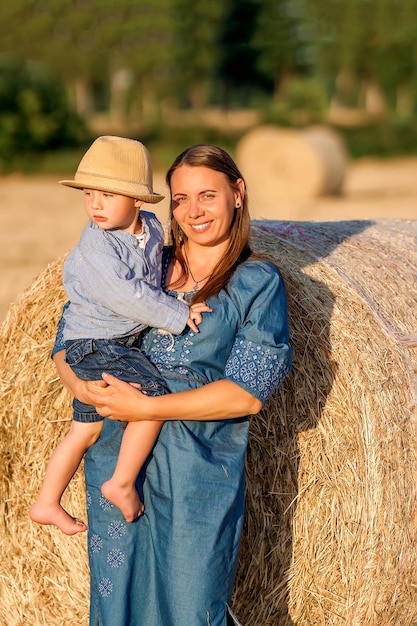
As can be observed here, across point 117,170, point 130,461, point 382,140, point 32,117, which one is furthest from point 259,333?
point 382,140

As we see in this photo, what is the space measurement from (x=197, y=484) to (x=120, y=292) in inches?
25.2

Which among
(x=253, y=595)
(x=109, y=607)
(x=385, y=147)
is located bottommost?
(x=385, y=147)

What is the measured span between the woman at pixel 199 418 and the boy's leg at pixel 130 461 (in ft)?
0.14

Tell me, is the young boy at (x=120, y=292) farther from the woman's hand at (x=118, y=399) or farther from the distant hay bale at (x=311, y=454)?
the distant hay bale at (x=311, y=454)

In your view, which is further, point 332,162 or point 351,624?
point 332,162

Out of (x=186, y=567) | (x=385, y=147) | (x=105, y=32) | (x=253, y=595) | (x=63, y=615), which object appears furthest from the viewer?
(x=105, y=32)

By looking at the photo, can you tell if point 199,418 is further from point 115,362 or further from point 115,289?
point 115,289

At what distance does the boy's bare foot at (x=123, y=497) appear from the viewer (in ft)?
10.4

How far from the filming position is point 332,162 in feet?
62.0

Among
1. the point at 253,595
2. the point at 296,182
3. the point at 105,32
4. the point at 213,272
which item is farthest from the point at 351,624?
the point at 105,32

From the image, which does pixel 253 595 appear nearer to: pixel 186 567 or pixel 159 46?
pixel 186 567

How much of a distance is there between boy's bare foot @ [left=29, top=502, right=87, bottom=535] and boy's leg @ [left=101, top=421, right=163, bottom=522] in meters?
0.40

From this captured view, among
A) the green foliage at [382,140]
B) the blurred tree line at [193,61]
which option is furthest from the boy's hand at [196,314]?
the green foliage at [382,140]

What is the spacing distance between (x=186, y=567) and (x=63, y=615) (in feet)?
4.89
